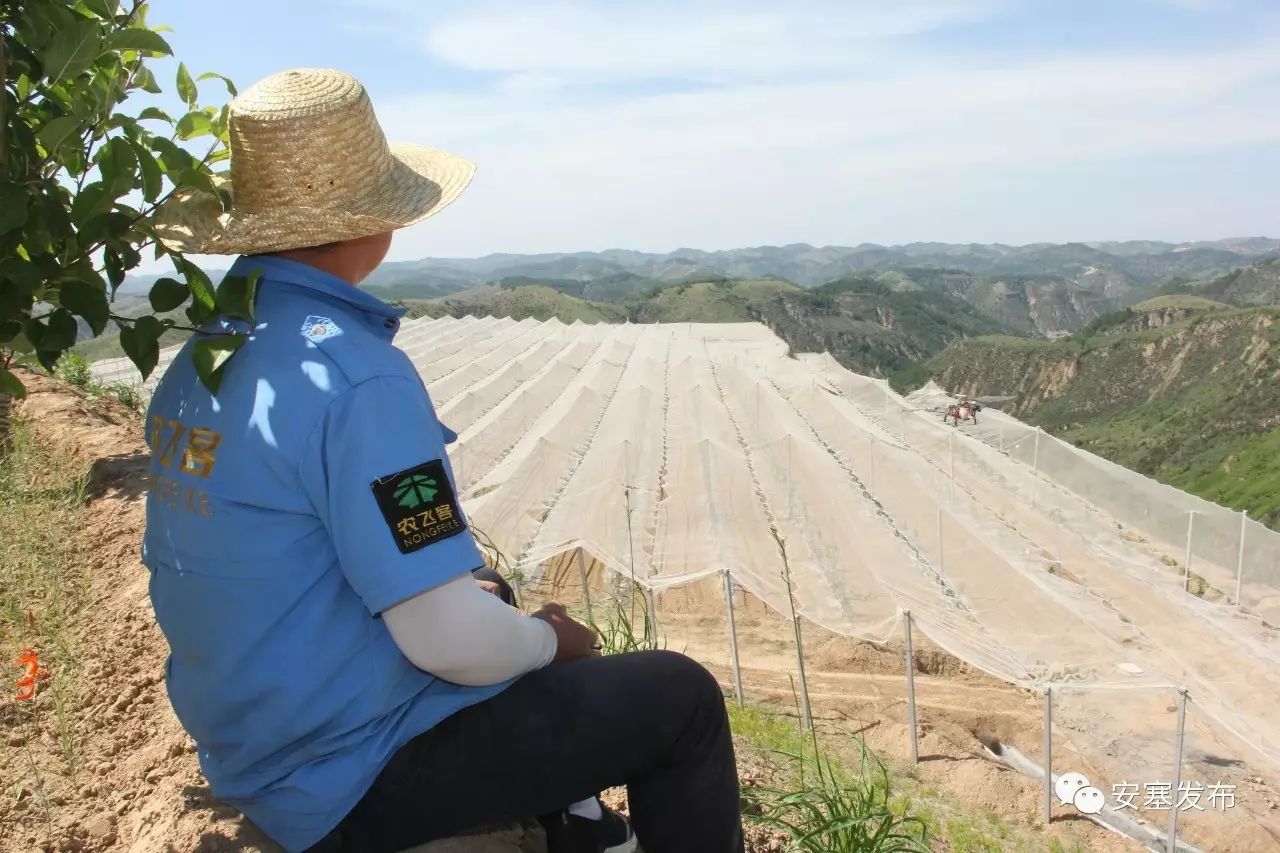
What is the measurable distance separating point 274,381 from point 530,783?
0.73 meters

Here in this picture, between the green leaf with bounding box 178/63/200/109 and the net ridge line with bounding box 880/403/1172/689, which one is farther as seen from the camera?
the net ridge line with bounding box 880/403/1172/689

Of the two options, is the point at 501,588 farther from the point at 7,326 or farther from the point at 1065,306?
the point at 1065,306

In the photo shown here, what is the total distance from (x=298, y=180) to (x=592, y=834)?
1249mm

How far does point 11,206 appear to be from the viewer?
150 centimetres

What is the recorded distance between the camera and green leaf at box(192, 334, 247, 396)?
142 centimetres

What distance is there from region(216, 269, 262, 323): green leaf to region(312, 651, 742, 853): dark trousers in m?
0.72

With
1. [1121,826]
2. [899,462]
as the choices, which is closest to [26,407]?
[1121,826]

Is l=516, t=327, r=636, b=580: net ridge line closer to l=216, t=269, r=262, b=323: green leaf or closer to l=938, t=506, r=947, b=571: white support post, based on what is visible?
l=938, t=506, r=947, b=571: white support post

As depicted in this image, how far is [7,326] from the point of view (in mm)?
1727

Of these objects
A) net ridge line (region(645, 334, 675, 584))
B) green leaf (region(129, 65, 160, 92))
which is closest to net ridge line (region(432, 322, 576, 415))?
net ridge line (region(645, 334, 675, 584))

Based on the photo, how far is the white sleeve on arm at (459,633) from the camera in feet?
4.41

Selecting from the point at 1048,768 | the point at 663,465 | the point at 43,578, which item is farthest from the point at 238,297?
the point at 663,465

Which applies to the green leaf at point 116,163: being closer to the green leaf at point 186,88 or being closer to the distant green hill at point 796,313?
the green leaf at point 186,88

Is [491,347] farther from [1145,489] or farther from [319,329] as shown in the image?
[319,329]
